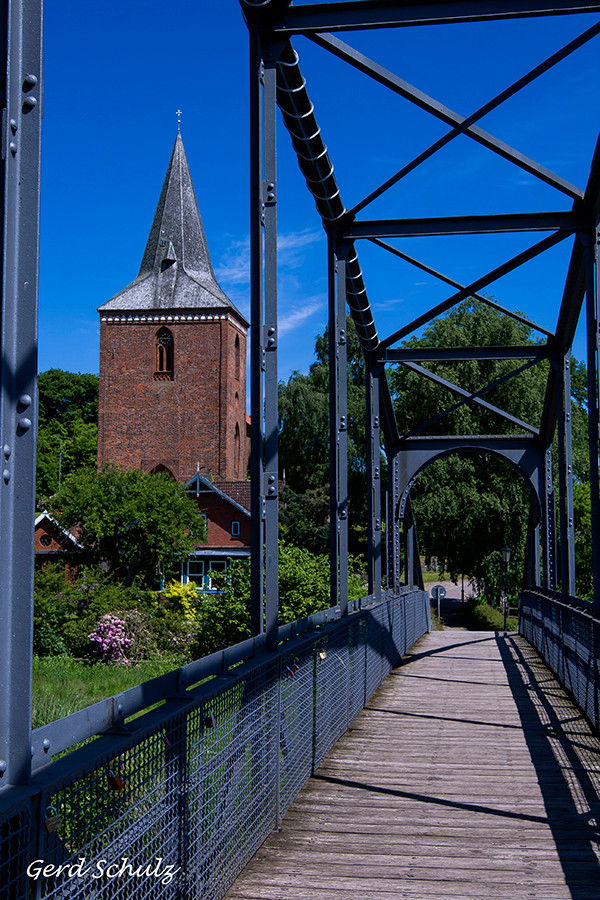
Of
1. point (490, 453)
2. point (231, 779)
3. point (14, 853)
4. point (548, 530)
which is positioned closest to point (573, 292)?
point (548, 530)

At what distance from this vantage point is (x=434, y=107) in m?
7.70

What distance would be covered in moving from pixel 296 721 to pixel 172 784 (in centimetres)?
235

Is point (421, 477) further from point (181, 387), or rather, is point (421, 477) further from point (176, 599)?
point (181, 387)

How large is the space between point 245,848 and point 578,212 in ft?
23.8

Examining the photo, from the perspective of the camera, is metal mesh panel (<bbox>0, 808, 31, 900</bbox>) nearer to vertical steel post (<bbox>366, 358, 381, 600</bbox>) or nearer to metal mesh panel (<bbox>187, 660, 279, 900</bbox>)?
metal mesh panel (<bbox>187, 660, 279, 900</bbox>)

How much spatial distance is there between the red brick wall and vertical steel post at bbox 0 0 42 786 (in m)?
48.1

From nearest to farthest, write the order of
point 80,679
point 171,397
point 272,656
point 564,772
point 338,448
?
point 272,656
point 564,772
point 338,448
point 80,679
point 171,397

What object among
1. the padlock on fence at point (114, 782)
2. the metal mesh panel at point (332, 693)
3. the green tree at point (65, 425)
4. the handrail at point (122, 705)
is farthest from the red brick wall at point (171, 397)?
the padlock on fence at point (114, 782)

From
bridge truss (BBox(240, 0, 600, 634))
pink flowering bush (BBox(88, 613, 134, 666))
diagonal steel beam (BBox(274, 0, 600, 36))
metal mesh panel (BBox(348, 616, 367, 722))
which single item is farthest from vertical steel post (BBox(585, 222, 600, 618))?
pink flowering bush (BBox(88, 613, 134, 666))

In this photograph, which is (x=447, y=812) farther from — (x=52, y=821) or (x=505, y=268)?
(x=505, y=268)

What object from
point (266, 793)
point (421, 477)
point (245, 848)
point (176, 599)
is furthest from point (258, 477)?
point (421, 477)

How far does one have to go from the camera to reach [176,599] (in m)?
29.6

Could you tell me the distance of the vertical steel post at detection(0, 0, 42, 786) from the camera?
2.32 meters

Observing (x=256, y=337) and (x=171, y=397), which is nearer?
(x=256, y=337)
